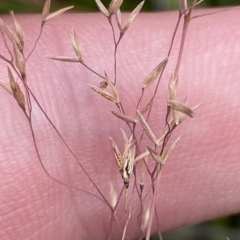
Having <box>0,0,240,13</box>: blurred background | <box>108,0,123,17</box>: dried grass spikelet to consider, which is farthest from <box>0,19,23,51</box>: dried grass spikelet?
<box>0,0,240,13</box>: blurred background

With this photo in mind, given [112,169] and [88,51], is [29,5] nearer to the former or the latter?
[88,51]

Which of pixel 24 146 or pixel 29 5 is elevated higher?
pixel 29 5

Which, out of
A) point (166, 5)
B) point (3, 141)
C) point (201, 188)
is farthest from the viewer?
point (166, 5)

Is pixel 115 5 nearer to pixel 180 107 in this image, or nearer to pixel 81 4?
pixel 180 107

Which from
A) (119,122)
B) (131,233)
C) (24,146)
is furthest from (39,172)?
(131,233)

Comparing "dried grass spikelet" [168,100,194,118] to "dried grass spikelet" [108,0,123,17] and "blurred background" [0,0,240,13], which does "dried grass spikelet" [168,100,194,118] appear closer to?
"dried grass spikelet" [108,0,123,17]

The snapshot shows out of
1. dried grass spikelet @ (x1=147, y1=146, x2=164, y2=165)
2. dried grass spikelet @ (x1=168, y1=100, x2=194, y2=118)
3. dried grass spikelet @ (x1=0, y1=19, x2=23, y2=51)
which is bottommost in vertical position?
dried grass spikelet @ (x1=147, y1=146, x2=164, y2=165)

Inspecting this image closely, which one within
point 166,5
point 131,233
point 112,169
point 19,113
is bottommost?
point 131,233

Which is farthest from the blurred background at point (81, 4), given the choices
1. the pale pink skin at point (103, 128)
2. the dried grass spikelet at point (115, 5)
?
the dried grass spikelet at point (115, 5)
